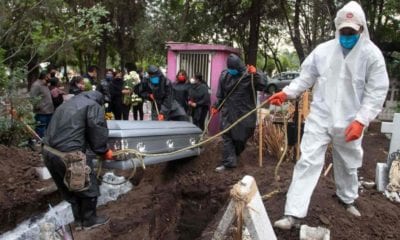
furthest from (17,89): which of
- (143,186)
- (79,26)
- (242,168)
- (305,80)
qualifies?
(305,80)

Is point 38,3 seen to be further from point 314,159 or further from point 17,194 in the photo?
point 314,159

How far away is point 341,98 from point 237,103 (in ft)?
8.45

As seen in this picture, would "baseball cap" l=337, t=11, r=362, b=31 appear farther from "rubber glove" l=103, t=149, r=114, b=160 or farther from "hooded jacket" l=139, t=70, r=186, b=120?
"hooded jacket" l=139, t=70, r=186, b=120

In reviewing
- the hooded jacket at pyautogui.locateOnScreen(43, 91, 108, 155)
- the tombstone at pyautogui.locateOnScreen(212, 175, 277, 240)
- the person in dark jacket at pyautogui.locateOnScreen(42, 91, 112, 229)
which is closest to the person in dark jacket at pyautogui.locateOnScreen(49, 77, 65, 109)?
the person in dark jacket at pyautogui.locateOnScreen(42, 91, 112, 229)

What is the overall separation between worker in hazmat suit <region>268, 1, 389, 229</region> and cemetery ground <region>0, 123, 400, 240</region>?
0.39 m

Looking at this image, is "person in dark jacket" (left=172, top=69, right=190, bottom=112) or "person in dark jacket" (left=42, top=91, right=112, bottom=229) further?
"person in dark jacket" (left=172, top=69, right=190, bottom=112)

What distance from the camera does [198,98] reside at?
8930 millimetres

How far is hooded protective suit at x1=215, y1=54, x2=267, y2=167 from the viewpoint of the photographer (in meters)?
5.86

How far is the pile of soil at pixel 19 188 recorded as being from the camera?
5.15 meters

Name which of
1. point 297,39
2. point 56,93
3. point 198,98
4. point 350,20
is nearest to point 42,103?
point 56,93

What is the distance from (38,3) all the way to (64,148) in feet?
9.06

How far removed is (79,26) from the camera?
22.0ft

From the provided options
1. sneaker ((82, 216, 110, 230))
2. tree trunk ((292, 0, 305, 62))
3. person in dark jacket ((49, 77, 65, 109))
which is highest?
tree trunk ((292, 0, 305, 62))

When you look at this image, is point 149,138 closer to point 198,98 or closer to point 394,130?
point 394,130
